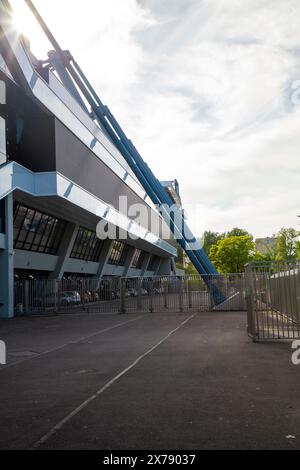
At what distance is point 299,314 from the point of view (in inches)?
576

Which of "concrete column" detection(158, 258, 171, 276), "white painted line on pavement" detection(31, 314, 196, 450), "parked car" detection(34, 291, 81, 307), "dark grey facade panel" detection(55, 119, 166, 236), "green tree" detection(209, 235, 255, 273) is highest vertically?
"dark grey facade panel" detection(55, 119, 166, 236)

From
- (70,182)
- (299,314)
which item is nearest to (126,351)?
(299,314)

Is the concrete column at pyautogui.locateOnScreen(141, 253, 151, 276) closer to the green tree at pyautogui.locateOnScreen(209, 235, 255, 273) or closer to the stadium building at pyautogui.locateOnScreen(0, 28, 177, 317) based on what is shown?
the stadium building at pyautogui.locateOnScreen(0, 28, 177, 317)

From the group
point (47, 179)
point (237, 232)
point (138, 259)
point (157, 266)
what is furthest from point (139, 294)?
point (237, 232)

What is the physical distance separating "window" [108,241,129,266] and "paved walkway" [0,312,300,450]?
43.9 metres

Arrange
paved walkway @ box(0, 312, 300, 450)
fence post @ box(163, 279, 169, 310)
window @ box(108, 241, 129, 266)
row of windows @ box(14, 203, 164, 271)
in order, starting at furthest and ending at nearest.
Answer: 1. window @ box(108, 241, 129, 266)
2. row of windows @ box(14, 203, 164, 271)
3. fence post @ box(163, 279, 169, 310)
4. paved walkway @ box(0, 312, 300, 450)

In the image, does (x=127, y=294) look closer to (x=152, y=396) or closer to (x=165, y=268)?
(x=152, y=396)

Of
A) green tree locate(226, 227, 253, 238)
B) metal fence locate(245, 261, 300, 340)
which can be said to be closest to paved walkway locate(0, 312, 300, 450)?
metal fence locate(245, 261, 300, 340)

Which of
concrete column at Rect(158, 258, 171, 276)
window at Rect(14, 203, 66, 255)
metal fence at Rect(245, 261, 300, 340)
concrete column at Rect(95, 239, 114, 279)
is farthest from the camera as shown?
concrete column at Rect(158, 258, 171, 276)

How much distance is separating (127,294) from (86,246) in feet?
60.6

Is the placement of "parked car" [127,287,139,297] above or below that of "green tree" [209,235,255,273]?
below

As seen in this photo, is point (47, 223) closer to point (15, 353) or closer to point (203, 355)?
point (15, 353)

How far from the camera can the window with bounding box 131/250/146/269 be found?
71331 millimetres
